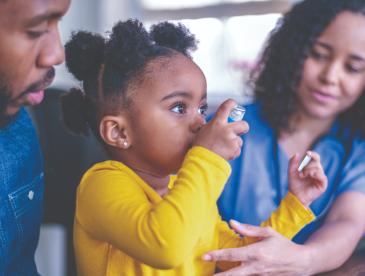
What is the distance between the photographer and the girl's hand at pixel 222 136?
0.72m

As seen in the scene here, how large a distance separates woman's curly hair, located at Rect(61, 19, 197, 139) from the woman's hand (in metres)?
0.28

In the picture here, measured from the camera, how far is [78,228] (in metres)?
0.83

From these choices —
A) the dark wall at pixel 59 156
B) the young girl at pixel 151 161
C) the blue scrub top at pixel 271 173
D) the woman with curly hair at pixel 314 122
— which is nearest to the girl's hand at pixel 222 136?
the young girl at pixel 151 161

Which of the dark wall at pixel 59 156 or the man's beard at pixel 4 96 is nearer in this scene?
the man's beard at pixel 4 96

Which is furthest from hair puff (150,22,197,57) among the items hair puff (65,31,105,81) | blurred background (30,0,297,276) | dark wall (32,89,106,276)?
blurred background (30,0,297,276)

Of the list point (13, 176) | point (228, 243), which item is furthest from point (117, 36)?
point (228, 243)

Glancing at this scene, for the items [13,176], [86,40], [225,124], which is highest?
[86,40]

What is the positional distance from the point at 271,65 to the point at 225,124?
62 centimetres

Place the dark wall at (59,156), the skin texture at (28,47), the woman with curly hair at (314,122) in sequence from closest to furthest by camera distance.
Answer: the skin texture at (28,47)
the woman with curly hair at (314,122)
the dark wall at (59,156)

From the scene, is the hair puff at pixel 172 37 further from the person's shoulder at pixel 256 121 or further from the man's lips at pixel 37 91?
the person's shoulder at pixel 256 121

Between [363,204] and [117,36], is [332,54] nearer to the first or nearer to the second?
[363,204]

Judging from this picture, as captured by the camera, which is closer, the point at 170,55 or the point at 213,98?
the point at 170,55

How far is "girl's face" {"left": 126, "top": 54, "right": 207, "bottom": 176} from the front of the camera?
30.7 inches

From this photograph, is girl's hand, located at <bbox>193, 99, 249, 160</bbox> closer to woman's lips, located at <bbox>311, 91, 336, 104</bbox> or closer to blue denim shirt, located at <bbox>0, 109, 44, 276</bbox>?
blue denim shirt, located at <bbox>0, 109, 44, 276</bbox>
